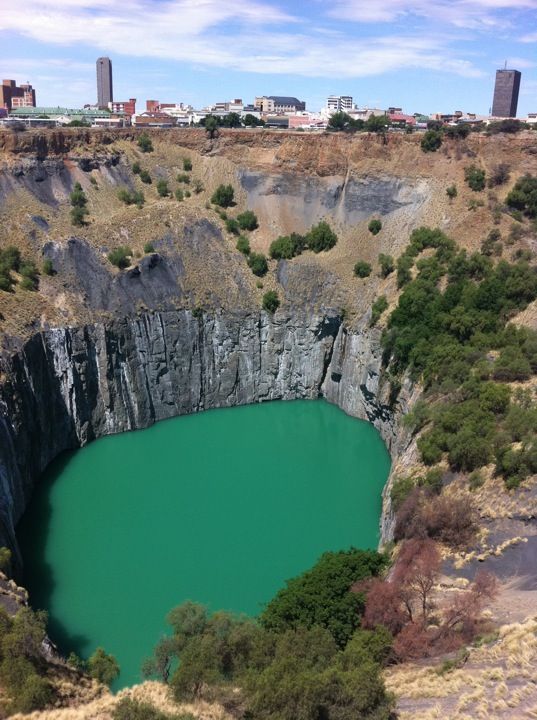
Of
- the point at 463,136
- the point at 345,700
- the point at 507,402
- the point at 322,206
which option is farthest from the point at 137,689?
the point at 463,136

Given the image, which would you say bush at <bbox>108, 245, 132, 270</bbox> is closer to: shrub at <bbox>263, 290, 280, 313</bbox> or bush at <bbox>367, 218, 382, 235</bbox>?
shrub at <bbox>263, 290, 280, 313</bbox>

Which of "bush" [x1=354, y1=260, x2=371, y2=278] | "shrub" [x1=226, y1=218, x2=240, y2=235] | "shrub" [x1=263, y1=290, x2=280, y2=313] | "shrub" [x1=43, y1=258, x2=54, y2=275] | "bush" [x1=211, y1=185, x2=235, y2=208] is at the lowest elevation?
"shrub" [x1=263, y1=290, x2=280, y2=313]

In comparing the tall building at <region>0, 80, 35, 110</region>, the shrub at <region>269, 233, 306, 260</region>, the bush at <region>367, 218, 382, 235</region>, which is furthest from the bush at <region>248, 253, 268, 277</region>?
the tall building at <region>0, 80, 35, 110</region>

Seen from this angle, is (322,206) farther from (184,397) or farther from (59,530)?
(59,530)

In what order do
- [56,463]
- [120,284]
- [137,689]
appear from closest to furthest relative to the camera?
[137,689] < [56,463] < [120,284]

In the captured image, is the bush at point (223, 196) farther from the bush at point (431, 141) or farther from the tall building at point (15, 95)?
the tall building at point (15, 95)

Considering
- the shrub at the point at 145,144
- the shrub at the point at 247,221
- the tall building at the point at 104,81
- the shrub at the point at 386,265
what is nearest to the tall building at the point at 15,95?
the tall building at the point at 104,81

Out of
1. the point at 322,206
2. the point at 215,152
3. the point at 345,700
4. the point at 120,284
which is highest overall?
the point at 215,152
